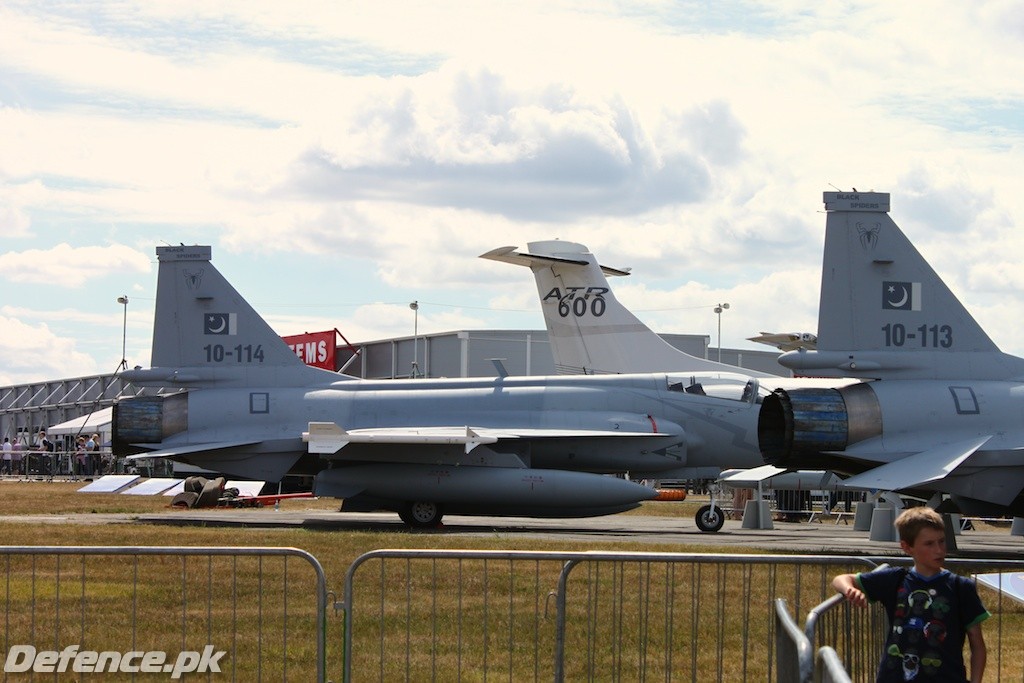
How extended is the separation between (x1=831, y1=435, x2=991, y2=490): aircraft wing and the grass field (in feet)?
12.1

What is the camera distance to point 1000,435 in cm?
1591

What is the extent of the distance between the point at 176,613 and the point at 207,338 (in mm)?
14440

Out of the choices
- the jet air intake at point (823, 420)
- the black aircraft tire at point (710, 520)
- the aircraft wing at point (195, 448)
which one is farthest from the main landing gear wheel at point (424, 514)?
the jet air intake at point (823, 420)

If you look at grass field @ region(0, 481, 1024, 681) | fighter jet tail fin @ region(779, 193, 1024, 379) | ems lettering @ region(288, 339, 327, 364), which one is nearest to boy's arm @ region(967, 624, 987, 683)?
grass field @ region(0, 481, 1024, 681)

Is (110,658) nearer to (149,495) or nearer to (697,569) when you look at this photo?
(697,569)

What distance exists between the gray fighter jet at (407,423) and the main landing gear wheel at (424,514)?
2 centimetres

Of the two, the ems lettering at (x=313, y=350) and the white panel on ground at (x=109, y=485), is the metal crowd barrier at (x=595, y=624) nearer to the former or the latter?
the white panel on ground at (x=109, y=485)

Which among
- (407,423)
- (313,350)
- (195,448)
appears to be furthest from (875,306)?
(313,350)

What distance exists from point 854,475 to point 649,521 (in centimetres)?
870

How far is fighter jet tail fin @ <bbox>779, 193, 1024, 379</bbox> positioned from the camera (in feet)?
53.5

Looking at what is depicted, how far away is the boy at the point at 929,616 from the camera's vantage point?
5215mm

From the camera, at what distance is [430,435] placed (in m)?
20.7

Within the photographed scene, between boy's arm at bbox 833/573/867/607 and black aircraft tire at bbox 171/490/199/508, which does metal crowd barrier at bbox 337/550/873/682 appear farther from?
black aircraft tire at bbox 171/490/199/508

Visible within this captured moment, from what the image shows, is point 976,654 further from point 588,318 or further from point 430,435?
point 588,318
